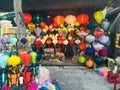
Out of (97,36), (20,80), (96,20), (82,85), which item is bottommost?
(82,85)

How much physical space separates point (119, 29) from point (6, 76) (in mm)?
5974

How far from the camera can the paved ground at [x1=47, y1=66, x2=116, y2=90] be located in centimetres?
773

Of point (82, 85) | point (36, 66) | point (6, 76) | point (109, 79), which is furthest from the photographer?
point (109, 79)

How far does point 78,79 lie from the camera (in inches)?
→ 340

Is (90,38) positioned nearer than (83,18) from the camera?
No

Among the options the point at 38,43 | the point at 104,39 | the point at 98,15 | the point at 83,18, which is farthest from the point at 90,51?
the point at 38,43

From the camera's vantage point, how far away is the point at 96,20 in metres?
10.4

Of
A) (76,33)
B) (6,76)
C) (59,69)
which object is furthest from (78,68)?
(6,76)

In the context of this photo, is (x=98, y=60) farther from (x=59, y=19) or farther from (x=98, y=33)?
→ (x=59, y=19)

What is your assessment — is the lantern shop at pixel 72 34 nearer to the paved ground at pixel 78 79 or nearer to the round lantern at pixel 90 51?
the round lantern at pixel 90 51

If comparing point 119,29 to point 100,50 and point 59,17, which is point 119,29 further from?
point 59,17

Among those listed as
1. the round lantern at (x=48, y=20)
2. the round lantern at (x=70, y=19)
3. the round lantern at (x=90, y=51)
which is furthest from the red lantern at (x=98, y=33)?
the round lantern at (x=48, y=20)

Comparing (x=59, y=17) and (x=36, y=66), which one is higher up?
(x=59, y=17)

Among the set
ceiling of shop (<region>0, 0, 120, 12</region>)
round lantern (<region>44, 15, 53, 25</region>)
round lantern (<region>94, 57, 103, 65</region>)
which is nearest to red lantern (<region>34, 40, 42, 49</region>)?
round lantern (<region>44, 15, 53, 25</region>)
